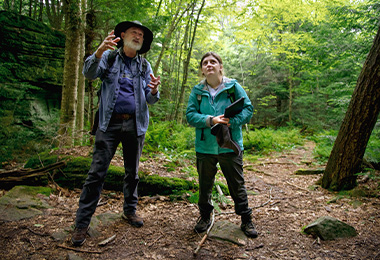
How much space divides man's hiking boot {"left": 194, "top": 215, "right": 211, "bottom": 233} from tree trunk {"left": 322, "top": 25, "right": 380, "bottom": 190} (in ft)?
10.6

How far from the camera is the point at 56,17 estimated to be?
39.1 ft

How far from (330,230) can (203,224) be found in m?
1.71

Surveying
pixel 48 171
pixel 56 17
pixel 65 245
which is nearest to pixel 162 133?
pixel 48 171

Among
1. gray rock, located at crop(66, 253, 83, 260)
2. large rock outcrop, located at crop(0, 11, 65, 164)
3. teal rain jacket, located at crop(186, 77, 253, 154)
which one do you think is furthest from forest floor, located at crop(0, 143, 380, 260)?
large rock outcrop, located at crop(0, 11, 65, 164)

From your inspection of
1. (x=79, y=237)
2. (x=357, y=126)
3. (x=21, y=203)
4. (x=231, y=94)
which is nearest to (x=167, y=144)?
(x=21, y=203)

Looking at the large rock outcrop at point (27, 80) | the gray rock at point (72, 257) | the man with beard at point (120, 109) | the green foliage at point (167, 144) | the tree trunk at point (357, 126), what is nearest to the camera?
the gray rock at point (72, 257)

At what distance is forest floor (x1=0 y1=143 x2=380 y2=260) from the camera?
247cm

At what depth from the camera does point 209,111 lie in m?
2.91

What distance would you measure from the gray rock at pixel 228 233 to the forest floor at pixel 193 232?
0.24 feet

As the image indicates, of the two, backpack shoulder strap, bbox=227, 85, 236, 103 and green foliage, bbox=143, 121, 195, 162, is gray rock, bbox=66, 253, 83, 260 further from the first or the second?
green foliage, bbox=143, 121, 195, 162

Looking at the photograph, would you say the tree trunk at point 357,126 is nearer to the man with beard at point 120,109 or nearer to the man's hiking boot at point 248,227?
the man's hiking boot at point 248,227

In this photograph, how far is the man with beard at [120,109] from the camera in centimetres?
271

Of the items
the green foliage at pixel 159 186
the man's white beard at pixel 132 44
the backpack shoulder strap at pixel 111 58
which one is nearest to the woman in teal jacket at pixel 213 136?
the man's white beard at pixel 132 44

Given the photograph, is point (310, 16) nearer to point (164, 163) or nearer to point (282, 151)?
point (282, 151)
